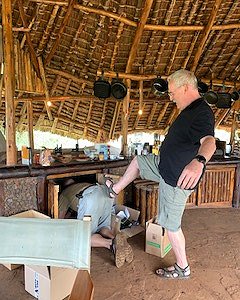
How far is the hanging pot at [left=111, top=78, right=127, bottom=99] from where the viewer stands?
4602 mm

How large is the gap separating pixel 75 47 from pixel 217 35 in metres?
2.37

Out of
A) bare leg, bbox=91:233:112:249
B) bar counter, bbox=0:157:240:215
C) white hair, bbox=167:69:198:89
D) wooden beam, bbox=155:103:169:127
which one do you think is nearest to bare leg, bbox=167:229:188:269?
bare leg, bbox=91:233:112:249

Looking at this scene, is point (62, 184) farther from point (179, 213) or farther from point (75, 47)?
point (75, 47)

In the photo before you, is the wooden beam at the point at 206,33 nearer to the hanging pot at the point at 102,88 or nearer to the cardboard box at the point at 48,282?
the hanging pot at the point at 102,88

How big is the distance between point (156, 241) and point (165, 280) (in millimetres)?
432

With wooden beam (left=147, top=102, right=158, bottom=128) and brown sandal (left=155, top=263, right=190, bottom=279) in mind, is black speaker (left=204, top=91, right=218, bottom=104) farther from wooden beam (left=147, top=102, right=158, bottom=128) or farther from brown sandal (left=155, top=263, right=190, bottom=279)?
brown sandal (left=155, top=263, right=190, bottom=279)

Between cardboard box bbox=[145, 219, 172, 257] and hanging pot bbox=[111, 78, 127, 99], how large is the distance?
2180 mm

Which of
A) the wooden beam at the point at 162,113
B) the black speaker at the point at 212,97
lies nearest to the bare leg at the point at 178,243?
the black speaker at the point at 212,97

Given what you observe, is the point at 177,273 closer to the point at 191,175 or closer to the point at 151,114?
the point at 191,175

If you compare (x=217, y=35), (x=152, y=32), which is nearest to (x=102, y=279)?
(x=152, y=32)

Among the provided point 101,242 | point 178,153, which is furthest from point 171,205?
point 101,242

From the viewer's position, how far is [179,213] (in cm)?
243

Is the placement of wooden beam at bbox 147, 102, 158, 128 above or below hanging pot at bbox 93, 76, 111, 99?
below

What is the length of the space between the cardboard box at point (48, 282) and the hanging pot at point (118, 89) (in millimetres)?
2809
